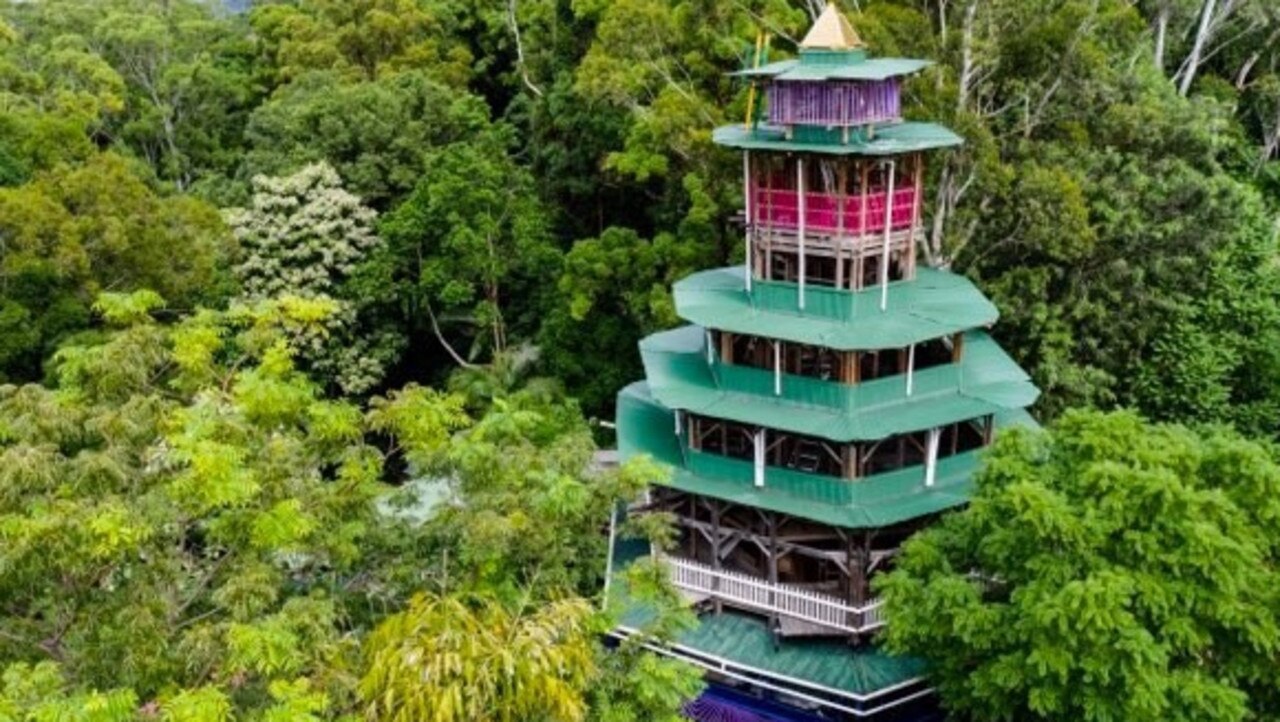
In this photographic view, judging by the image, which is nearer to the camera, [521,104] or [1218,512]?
[1218,512]

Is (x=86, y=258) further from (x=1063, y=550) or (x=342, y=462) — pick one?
(x=1063, y=550)

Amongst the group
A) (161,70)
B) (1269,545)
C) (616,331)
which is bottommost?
(616,331)

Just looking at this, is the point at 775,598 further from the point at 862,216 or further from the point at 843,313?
the point at 862,216

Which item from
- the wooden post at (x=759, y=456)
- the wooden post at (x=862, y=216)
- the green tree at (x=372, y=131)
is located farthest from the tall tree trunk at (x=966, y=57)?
the green tree at (x=372, y=131)

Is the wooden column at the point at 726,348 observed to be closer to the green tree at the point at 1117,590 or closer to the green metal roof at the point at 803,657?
the green metal roof at the point at 803,657

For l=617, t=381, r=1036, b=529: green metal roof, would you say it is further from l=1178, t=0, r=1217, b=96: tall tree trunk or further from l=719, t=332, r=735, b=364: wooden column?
l=1178, t=0, r=1217, b=96: tall tree trunk

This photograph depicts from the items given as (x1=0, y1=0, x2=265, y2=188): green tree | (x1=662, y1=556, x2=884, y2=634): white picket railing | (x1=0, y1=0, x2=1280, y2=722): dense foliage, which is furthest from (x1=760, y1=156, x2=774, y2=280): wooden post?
(x1=0, y1=0, x2=265, y2=188): green tree

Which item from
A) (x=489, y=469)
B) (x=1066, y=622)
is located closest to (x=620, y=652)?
(x=489, y=469)
